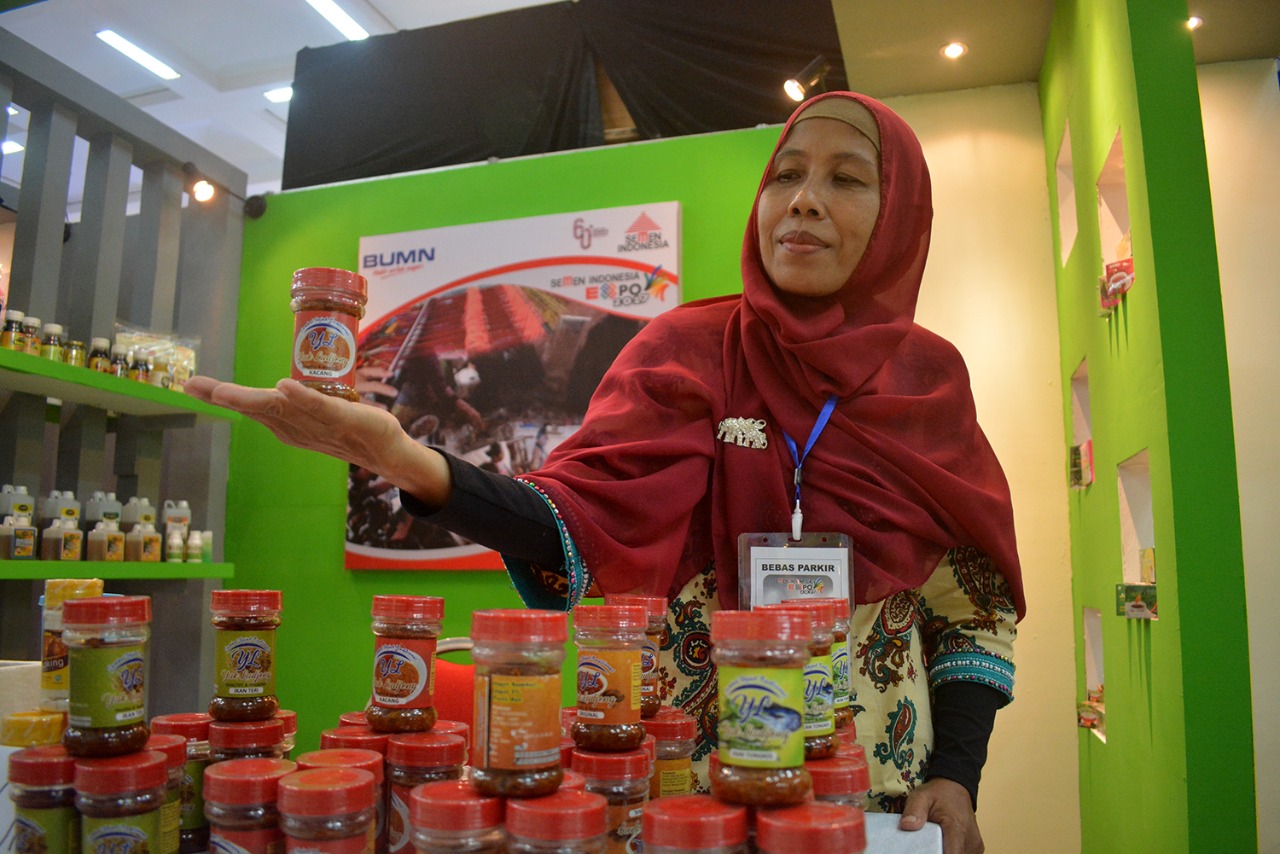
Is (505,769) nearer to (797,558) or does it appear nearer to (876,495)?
(797,558)

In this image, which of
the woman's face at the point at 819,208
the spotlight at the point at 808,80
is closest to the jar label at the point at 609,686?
the woman's face at the point at 819,208

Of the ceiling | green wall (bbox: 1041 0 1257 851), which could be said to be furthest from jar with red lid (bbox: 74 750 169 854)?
the ceiling

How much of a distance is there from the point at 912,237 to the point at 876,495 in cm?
46

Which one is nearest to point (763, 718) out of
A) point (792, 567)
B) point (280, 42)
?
point (792, 567)

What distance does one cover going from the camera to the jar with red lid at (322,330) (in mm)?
1107

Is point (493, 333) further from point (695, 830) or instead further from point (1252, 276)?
point (695, 830)

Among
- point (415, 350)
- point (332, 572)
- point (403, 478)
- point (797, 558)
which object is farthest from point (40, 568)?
point (797, 558)

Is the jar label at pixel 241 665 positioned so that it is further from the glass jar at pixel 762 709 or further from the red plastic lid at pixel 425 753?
the glass jar at pixel 762 709

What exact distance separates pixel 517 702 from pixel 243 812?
261 millimetres

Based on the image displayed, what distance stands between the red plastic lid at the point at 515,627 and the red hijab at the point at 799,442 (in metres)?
0.44

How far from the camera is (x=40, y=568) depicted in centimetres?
264

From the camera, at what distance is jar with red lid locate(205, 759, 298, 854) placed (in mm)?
787

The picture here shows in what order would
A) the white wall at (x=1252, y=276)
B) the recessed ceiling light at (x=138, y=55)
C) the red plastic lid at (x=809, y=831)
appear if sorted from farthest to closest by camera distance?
the recessed ceiling light at (x=138, y=55)
the white wall at (x=1252, y=276)
the red plastic lid at (x=809, y=831)

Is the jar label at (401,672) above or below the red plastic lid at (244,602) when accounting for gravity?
below
